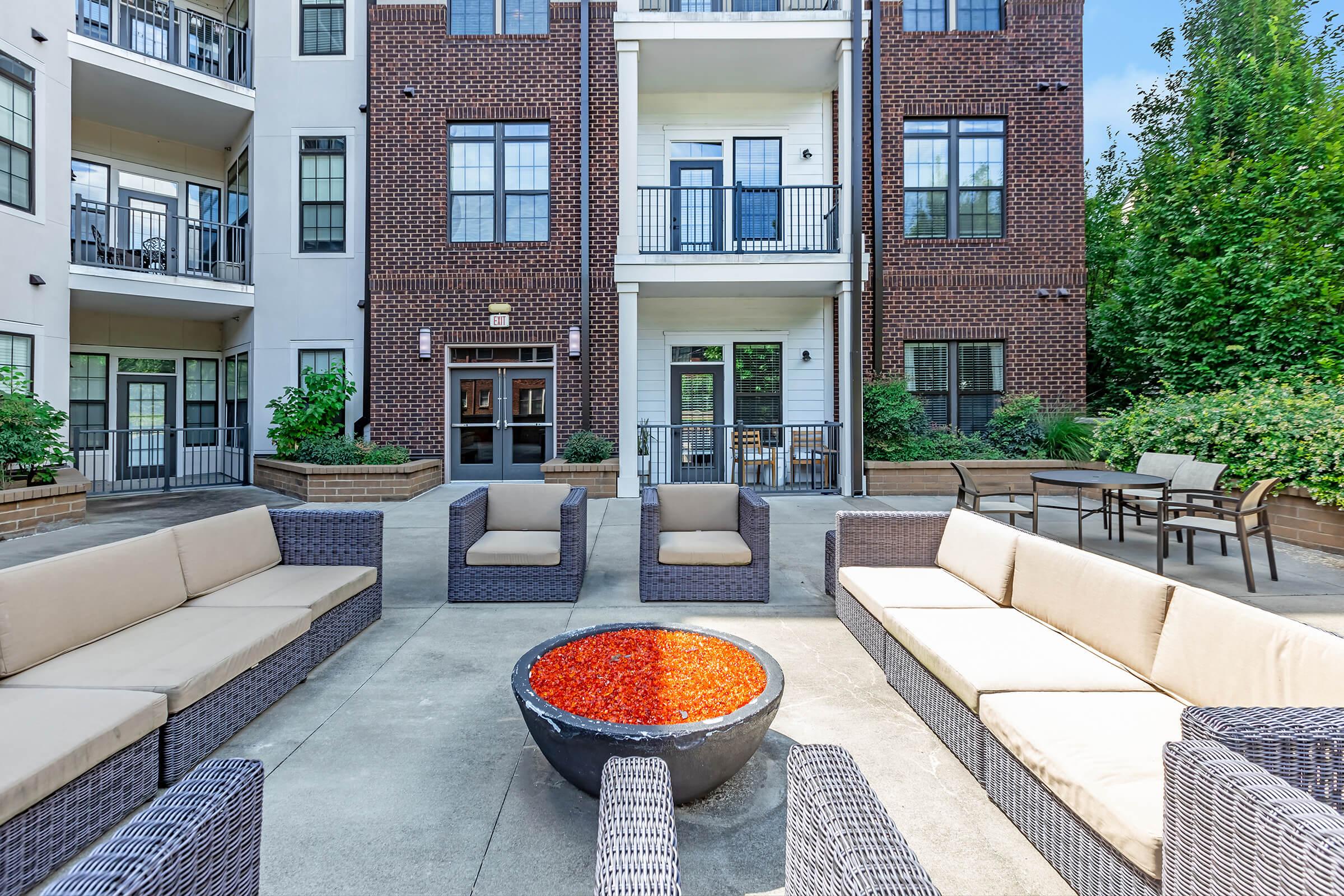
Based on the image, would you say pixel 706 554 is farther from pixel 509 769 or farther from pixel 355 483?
pixel 355 483

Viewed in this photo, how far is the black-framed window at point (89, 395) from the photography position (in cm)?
1201

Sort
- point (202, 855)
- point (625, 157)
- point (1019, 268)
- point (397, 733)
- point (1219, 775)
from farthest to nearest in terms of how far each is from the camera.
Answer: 1. point (1019, 268)
2. point (625, 157)
3. point (397, 733)
4. point (1219, 775)
5. point (202, 855)

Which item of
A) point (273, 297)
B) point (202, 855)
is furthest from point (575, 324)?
point (202, 855)

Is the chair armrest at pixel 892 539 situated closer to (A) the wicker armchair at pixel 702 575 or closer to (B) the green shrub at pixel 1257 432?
(A) the wicker armchair at pixel 702 575

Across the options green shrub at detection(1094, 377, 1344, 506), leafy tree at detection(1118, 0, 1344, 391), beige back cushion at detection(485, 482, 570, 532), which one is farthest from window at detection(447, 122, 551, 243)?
leafy tree at detection(1118, 0, 1344, 391)

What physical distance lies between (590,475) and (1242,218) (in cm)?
1101

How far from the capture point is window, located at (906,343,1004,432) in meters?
11.3

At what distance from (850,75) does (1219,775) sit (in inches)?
441

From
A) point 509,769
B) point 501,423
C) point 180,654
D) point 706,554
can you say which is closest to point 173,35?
point 501,423

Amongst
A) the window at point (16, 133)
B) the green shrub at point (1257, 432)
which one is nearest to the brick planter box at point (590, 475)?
the green shrub at point (1257, 432)

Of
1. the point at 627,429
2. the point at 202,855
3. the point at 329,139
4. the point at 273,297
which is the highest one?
the point at 329,139

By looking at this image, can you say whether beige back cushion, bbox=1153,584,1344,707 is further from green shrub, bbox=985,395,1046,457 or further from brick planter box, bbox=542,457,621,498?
green shrub, bbox=985,395,1046,457

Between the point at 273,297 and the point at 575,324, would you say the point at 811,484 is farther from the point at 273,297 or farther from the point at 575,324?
the point at 273,297

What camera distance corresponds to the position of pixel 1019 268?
11172mm
